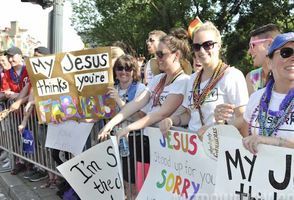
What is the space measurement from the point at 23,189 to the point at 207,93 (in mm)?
3342

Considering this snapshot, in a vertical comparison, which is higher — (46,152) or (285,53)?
(285,53)

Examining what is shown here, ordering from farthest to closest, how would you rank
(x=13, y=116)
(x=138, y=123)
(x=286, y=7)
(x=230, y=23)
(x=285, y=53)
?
(x=230, y=23) < (x=286, y=7) < (x=13, y=116) < (x=138, y=123) < (x=285, y=53)

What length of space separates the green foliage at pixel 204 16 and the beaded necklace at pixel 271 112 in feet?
64.9

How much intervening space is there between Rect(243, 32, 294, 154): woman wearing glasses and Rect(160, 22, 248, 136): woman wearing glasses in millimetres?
438

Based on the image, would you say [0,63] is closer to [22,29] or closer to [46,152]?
[46,152]

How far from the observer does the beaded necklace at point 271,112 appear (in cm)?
221

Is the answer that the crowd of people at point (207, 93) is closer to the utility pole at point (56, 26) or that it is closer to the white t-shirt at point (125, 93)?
the white t-shirt at point (125, 93)

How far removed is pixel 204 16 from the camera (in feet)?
76.3

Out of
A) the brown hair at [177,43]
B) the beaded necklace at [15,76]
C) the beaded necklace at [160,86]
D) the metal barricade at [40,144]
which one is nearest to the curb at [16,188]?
the metal barricade at [40,144]

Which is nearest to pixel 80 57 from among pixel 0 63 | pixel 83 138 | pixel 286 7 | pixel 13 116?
pixel 83 138

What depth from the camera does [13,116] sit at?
6.08m

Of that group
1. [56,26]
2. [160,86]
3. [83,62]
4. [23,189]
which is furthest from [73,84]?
[23,189]

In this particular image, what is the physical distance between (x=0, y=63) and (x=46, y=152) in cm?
212

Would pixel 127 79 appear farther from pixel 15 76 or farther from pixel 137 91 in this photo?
pixel 15 76
